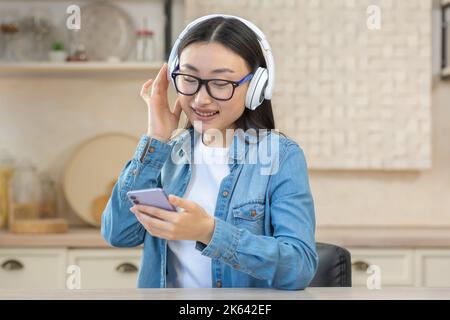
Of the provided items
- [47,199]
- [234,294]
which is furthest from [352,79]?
[234,294]

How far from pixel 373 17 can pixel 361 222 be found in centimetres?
89

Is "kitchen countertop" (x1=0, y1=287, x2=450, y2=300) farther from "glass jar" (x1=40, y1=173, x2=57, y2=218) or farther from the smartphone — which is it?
"glass jar" (x1=40, y1=173, x2=57, y2=218)

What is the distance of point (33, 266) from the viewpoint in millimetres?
2807

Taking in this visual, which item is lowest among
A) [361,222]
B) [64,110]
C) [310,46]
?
[361,222]

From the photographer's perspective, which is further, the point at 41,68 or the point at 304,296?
the point at 41,68

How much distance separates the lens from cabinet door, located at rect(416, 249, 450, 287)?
2.84m

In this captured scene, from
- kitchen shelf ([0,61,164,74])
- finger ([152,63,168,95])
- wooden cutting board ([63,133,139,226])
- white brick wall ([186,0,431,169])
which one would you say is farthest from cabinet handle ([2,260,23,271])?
finger ([152,63,168,95])

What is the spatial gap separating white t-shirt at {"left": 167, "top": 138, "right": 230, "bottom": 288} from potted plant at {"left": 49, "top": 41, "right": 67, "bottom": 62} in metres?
1.84

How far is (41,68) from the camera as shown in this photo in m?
3.12

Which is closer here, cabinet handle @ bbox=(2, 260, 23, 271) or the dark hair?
the dark hair

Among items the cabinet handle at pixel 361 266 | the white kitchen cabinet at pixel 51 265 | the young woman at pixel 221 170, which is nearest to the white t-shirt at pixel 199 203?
the young woman at pixel 221 170

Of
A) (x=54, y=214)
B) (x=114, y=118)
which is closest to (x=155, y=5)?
(x=114, y=118)

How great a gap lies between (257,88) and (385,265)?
165 cm

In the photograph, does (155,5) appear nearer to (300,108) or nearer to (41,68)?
(41,68)
